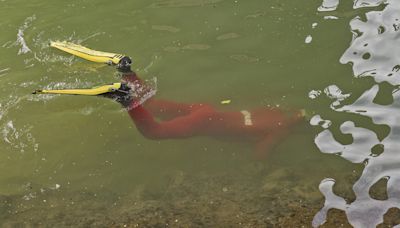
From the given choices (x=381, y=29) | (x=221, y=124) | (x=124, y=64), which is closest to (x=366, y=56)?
(x=381, y=29)

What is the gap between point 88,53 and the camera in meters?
7.16

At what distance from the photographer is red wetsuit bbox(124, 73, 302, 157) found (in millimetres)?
6023

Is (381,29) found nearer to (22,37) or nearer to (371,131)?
(371,131)

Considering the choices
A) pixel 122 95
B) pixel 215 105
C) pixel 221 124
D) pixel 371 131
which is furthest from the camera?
pixel 215 105

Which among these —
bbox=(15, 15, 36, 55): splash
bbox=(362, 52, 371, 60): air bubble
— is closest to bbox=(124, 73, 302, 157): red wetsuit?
bbox=(362, 52, 371, 60): air bubble

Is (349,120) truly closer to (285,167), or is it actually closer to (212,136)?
(285,167)

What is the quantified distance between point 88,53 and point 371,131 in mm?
3957

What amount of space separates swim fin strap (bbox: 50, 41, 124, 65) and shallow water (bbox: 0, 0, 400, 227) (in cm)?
18

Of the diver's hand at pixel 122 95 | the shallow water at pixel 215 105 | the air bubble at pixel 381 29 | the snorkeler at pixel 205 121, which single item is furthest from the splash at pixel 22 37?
the air bubble at pixel 381 29

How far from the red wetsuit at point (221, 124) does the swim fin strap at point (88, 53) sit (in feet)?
2.62

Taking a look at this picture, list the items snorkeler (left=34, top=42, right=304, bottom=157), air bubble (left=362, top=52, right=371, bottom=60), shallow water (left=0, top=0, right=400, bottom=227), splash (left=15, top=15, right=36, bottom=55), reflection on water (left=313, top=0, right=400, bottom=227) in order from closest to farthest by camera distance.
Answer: reflection on water (left=313, top=0, right=400, bottom=227), shallow water (left=0, top=0, right=400, bottom=227), snorkeler (left=34, top=42, right=304, bottom=157), air bubble (left=362, top=52, right=371, bottom=60), splash (left=15, top=15, right=36, bottom=55)

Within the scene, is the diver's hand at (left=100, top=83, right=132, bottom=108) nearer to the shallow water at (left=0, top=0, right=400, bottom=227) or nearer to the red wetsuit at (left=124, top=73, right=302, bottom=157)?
the red wetsuit at (left=124, top=73, right=302, bottom=157)

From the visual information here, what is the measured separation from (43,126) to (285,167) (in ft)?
A: 10.4

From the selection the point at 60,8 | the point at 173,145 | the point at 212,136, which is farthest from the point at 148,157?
the point at 60,8
